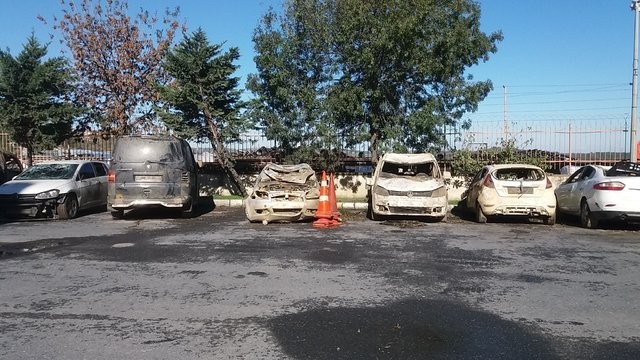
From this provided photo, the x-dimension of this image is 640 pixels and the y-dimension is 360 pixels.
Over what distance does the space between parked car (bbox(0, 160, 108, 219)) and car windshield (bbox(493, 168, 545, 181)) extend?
10.7 m

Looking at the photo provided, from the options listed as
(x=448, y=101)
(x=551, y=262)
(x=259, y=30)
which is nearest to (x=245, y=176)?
(x=259, y=30)

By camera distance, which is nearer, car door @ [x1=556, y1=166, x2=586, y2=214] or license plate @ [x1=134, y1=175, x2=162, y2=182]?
license plate @ [x1=134, y1=175, x2=162, y2=182]

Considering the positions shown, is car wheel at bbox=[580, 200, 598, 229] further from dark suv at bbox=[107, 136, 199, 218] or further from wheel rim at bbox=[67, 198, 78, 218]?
wheel rim at bbox=[67, 198, 78, 218]

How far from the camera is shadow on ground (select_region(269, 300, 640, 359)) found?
4453 millimetres

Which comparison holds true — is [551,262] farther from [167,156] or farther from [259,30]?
[259,30]

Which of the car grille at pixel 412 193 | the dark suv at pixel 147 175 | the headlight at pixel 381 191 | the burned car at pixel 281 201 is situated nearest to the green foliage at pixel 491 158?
the car grille at pixel 412 193

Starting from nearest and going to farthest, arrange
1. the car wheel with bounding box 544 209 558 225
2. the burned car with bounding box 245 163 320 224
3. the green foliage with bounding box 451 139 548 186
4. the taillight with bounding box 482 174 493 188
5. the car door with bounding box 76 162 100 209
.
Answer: the burned car with bounding box 245 163 320 224 < the car wheel with bounding box 544 209 558 225 < the taillight with bounding box 482 174 493 188 < the car door with bounding box 76 162 100 209 < the green foliage with bounding box 451 139 548 186

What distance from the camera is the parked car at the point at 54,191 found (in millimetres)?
13367

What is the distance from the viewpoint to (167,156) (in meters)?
13.2

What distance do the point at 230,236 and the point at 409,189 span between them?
4.29 metres

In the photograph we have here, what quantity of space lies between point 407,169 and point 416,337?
932 cm

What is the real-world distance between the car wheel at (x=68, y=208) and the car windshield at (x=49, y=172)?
2.68 feet

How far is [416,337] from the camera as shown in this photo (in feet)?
15.9

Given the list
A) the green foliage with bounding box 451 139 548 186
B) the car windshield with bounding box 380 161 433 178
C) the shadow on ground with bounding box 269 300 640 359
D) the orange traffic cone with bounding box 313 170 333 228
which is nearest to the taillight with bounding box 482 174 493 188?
the car windshield with bounding box 380 161 433 178
